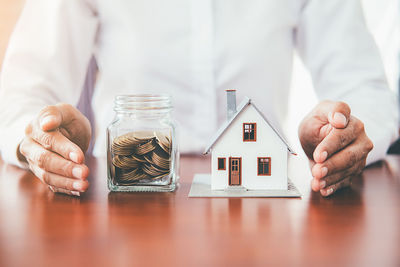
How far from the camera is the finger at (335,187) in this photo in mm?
817

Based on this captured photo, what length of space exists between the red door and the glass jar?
115 mm

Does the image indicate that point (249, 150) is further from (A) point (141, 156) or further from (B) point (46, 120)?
(B) point (46, 120)

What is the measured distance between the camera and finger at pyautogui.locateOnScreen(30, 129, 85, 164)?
821mm

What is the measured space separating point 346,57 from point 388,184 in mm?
661

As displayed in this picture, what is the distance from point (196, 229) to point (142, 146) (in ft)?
0.79

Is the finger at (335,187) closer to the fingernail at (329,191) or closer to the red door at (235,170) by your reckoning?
the fingernail at (329,191)

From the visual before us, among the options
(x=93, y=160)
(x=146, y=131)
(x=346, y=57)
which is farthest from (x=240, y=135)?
(x=346, y=57)

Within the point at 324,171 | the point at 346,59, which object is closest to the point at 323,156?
the point at 324,171

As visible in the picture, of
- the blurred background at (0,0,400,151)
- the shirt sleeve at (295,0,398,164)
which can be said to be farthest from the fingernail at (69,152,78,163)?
the blurred background at (0,0,400,151)

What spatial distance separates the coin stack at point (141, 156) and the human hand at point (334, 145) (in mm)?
298

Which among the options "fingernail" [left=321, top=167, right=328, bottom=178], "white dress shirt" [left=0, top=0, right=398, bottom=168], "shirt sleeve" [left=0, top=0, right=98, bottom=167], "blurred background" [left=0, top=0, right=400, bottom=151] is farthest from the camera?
"blurred background" [left=0, top=0, right=400, bottom=151]

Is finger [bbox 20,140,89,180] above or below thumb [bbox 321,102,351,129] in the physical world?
below

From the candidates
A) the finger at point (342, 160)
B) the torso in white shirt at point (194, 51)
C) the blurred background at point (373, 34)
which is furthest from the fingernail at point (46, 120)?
the blurred background at point (373, 34)

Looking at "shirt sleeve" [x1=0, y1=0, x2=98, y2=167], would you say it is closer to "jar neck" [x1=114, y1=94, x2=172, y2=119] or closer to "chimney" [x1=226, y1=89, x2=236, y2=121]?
"jar neck" [x1=114, y1=94, x2=172, y2=119]
